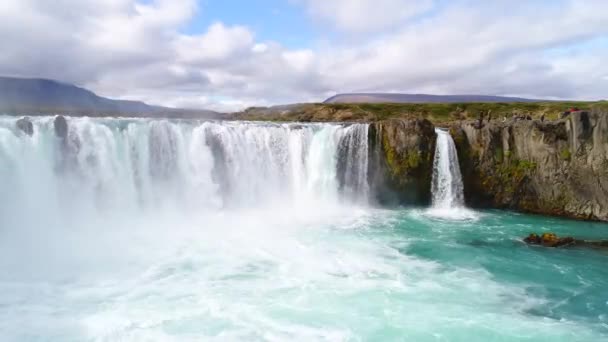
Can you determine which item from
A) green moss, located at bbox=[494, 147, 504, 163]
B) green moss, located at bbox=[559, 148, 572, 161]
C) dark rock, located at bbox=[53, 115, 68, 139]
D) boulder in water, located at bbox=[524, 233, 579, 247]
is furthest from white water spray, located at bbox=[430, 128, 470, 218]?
dark rock, located at bbox=[53, 115, 68, 139]

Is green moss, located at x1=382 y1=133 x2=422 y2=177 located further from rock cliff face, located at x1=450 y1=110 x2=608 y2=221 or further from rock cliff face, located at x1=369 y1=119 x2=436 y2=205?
rock cliff face, located at x1=450 y1=110 x2=608 y2=221

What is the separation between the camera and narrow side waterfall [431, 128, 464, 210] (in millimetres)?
22453

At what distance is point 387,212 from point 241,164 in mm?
8226

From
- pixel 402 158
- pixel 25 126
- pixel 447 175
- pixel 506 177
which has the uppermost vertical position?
pixel 25 126

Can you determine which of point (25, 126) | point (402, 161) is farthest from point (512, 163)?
point (25, 126)

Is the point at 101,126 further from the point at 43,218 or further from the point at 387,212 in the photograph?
the point at 387,212

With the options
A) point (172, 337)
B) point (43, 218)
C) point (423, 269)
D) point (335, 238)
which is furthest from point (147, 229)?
point (423, 269)

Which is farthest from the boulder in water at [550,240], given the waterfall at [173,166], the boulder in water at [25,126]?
the boulder in water at [25,126]

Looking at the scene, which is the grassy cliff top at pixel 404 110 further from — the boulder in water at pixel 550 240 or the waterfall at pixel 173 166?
the boulder in water at pixel 550 240

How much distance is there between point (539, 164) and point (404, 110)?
35.6 m

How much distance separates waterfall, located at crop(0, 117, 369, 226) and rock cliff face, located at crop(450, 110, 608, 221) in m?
6.34

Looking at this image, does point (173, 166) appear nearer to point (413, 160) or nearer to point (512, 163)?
point (413, 160)

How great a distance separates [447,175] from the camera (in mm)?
22453

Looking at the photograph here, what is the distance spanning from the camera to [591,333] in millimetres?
9234
